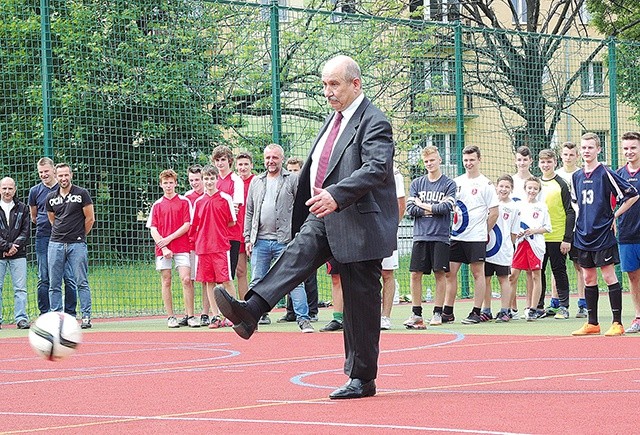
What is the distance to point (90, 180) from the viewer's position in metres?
16.1

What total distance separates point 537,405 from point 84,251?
9137mm

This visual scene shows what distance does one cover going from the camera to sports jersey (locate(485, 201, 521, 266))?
14.7 metres

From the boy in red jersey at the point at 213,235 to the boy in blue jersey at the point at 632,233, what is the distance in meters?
4.60

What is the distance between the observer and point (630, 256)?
39.5ft

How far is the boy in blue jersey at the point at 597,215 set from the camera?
11734 millimetres

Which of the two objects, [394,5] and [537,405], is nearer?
[537,405]

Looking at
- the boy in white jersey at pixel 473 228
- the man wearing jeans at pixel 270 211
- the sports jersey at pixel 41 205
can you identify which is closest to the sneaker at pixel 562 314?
the boy in white jersey at pixel 473 228

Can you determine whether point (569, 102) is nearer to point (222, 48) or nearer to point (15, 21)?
point (222, 48)

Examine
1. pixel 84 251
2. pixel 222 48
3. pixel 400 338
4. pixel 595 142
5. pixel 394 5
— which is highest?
pixel 394 5

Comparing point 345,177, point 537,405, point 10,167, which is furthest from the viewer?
point 10,167

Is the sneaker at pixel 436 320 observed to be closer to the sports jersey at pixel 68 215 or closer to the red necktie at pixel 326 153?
the sports jersey at pixel 68 215

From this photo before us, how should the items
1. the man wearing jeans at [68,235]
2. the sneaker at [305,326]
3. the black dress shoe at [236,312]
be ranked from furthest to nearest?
1. the man wearing jeans at [68,235]
2. the sneaker at [305,326]
3. the black dress shoe at [236,312]

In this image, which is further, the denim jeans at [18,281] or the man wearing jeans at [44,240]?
the denim jeans at [18,281]

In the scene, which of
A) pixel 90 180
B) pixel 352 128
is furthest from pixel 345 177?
pixel 90 180
